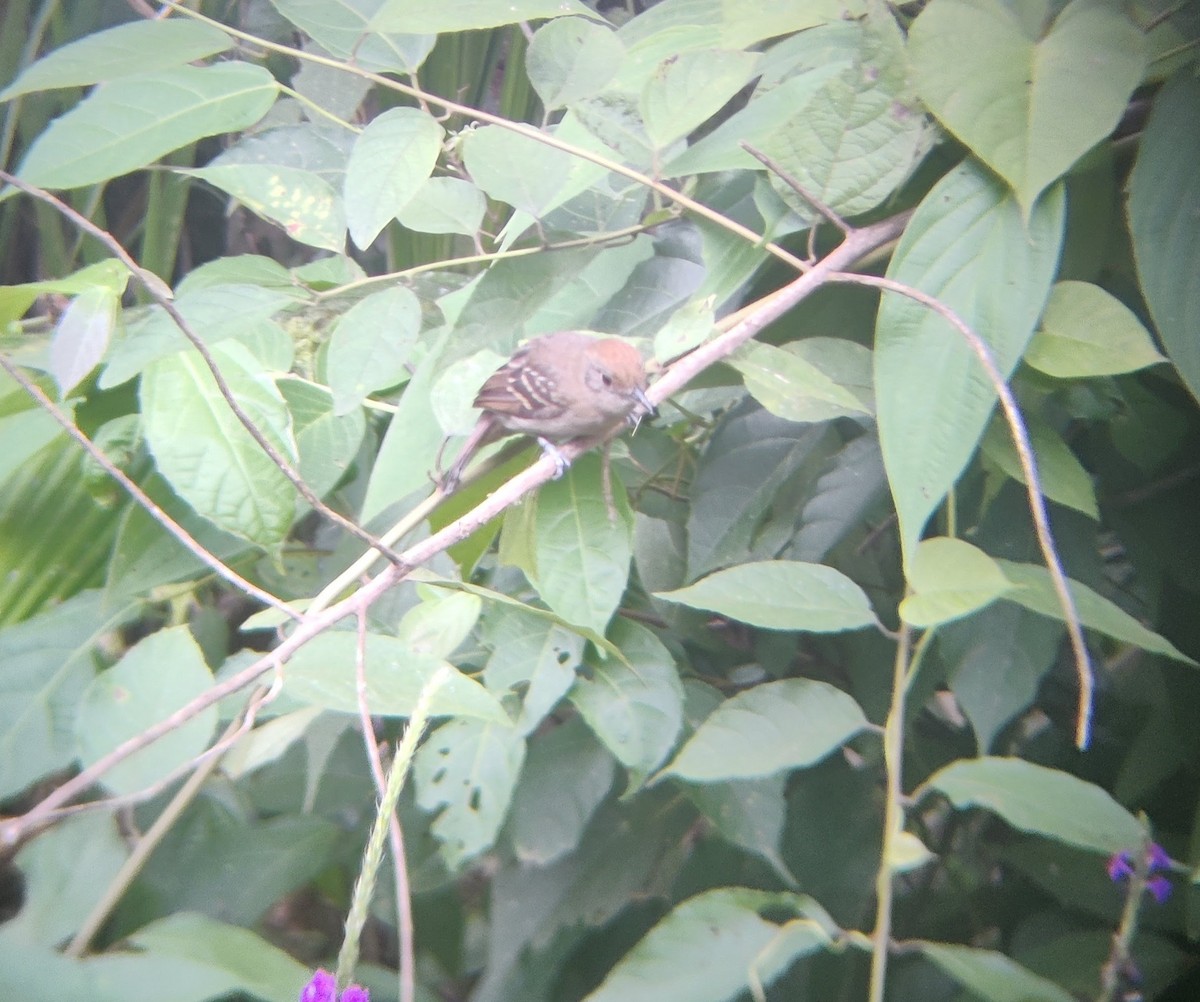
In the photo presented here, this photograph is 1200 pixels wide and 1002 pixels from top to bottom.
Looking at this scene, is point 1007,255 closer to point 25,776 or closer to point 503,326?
point 503,326

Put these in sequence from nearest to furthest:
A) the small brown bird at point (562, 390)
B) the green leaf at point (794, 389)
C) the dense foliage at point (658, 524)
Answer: the dense foliage at point (658, 524), the green leaf at point (794, 389), the small brown bird at point (562, 390)

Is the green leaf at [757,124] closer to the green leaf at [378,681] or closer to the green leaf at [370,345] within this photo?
the green leaf at [370,345]

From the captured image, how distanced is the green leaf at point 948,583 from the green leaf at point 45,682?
99 cm

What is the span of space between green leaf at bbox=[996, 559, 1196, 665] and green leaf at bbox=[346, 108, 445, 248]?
79 centimetres

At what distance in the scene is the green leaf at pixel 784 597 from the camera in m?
0.87

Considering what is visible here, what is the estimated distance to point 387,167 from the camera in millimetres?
1073

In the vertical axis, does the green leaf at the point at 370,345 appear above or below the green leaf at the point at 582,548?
above

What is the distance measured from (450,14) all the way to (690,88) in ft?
1.00

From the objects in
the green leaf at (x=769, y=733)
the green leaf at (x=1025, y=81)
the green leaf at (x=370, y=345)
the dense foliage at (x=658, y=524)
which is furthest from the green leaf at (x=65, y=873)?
the green leaf at (x=1025, y=81)

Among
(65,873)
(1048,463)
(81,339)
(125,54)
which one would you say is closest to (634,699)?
(1048,463)

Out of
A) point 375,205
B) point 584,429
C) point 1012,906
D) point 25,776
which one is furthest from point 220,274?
point 1012,906

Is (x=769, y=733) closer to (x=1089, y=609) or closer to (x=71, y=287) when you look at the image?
(x=1089, y=609)

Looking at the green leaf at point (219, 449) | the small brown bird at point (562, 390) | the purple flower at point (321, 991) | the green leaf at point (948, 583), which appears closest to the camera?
the purple flower at point (321, 991)

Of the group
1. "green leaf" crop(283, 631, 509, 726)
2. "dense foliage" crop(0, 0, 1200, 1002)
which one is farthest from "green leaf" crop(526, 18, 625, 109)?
"green leaf" crop(283, 631, 509, 726)
